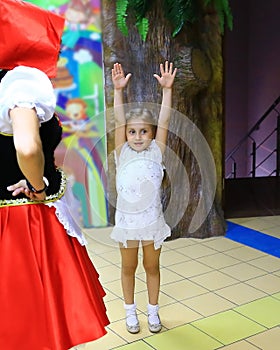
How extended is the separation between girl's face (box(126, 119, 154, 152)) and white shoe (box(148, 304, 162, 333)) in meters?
0.71

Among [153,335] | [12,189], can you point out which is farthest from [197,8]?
[12,189]

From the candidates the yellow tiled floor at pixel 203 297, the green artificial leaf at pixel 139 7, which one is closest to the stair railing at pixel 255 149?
the yellow tiled floor at pixel 203 297

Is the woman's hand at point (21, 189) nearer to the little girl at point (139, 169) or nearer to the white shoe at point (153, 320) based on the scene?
the little girl at point (139, 169)

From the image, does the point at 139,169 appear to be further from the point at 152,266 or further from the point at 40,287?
the point at 40,287

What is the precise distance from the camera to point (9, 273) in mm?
1412

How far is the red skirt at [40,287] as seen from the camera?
1.41m

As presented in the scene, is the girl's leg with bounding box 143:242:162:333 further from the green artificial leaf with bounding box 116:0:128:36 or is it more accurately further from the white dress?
the green artificial leaf with bounding box 116:0:128:36

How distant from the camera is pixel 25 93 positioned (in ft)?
4.28

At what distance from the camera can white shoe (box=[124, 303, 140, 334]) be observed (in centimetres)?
224

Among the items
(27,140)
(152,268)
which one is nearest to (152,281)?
(152,268)

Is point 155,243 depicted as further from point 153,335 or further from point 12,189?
point 12,189

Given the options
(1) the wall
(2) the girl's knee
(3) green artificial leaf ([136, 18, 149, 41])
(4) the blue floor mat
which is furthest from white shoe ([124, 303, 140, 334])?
(1) the wall

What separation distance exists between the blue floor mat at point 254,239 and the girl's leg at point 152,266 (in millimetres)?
1205

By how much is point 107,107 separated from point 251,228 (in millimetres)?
1361
